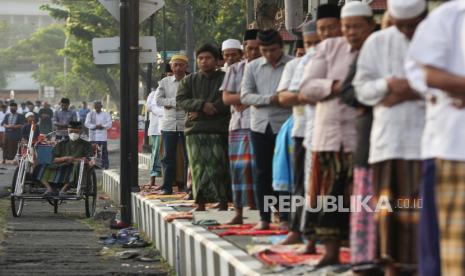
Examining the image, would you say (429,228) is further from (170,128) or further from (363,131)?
(170,128)

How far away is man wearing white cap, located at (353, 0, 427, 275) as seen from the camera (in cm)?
691

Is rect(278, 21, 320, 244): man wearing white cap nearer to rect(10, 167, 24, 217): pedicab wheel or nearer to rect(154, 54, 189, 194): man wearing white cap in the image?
rect(154, 54, 189, 194): man wearing white cap

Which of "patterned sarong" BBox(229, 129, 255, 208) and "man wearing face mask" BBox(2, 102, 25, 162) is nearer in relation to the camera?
"patterned sarong" BBox(229, 129, 255, 208)

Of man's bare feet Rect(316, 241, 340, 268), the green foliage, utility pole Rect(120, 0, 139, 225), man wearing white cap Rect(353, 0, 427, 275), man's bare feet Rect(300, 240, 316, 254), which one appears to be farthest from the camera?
the green foliage

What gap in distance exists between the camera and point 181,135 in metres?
16.4

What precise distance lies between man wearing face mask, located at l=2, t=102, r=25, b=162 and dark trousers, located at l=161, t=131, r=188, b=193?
2118 centimetres

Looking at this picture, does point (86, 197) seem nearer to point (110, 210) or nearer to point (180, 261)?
A: point (110, 210)

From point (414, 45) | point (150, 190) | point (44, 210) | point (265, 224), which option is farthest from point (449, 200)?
point (44, 210)

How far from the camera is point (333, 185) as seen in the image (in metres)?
8.23

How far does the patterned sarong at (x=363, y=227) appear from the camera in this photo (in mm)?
7328

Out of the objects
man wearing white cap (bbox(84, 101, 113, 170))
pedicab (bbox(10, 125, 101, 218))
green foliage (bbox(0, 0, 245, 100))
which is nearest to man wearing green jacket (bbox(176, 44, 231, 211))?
green foliage (bbox(0, 0, 245, 100))

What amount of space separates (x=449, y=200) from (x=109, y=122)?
83.1 ft

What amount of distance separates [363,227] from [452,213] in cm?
160

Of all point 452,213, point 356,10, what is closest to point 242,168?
point 356,10
